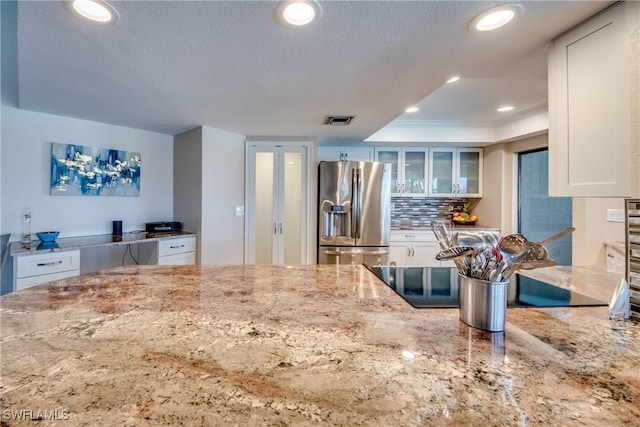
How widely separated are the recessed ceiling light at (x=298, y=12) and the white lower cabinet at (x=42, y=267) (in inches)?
99.4

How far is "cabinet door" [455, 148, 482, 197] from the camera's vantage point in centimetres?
409

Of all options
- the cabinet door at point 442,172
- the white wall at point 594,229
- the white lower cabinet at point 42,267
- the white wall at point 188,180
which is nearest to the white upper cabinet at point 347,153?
the cabinet door at point 442,172

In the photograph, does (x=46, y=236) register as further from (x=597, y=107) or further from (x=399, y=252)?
(x=597, y=107)

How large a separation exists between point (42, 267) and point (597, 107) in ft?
11.8

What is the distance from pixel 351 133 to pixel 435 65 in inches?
68.8

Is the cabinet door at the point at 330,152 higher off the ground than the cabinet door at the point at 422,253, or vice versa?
the cabinet door at the point at 330,152

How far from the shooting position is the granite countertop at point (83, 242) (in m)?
2.19

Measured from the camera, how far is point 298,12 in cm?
120

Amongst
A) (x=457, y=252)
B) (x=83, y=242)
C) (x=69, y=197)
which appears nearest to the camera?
(x=457, y=252)

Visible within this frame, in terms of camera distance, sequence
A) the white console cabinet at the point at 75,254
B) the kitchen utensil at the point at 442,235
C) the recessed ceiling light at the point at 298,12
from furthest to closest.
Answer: the white console cabinet at the point at 75,254, the recessed ceiling light at the point at 298,12, the kitchen utensil at the point at 442,235

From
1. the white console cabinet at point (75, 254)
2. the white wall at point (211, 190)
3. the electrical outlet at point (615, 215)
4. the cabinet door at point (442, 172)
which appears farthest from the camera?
the cabinet door at point (442, 172)

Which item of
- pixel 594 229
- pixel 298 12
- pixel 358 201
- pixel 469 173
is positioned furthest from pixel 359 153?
pixel 298 12

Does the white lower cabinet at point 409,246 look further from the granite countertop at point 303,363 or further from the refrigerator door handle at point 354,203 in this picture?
the granite countertop at point 303,363

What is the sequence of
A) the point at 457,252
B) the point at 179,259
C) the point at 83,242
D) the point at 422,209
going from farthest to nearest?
the point at 422,209 < the point at 179,259 < the point at 83,242 < the point at 457,252
